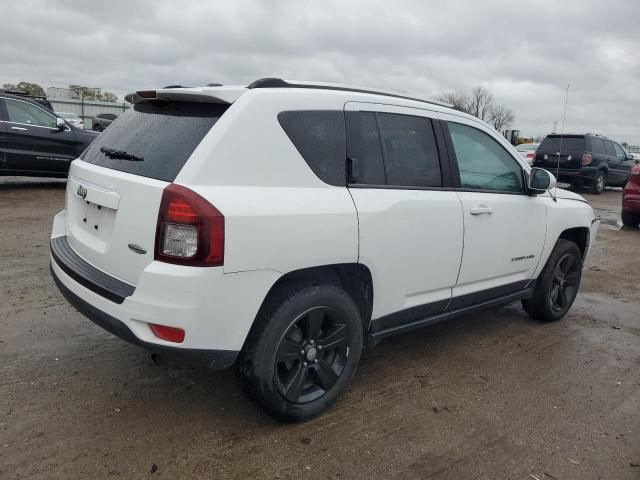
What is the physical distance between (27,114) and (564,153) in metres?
13.9

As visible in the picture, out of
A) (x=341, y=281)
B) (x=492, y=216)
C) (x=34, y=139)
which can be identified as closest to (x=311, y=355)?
(x=341, y=281)

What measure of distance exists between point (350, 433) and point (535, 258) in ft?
7.73

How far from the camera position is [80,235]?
3.07 metres

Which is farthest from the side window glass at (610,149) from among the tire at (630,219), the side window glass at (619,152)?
the tire at (630,219)

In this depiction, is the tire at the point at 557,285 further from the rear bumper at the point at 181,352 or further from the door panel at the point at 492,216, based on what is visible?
the rear bumper at the point at 181,352

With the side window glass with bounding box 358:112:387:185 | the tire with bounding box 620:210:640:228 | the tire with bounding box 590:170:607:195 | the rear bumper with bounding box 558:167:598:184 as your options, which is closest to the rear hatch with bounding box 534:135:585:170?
the rear bumper with bounding box 558:167:598:184

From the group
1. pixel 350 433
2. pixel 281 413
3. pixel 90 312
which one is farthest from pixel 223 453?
pixel 90 312

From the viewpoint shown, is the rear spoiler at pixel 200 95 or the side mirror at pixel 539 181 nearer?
the rear spoiler at pixel 200 95

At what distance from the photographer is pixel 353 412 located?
3172 mm

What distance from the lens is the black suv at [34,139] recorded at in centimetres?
956

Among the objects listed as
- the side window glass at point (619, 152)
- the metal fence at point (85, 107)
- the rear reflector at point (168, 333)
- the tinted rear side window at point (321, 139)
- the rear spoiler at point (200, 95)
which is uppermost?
the metal fence at point (85, 107)

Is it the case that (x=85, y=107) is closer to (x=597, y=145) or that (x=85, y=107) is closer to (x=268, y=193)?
(x=597, y=145)

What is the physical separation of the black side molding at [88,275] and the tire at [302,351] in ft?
2.17

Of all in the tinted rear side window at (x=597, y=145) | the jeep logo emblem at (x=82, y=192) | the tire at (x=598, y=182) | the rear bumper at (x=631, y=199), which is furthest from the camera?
the tire at (x=598, y=182)
